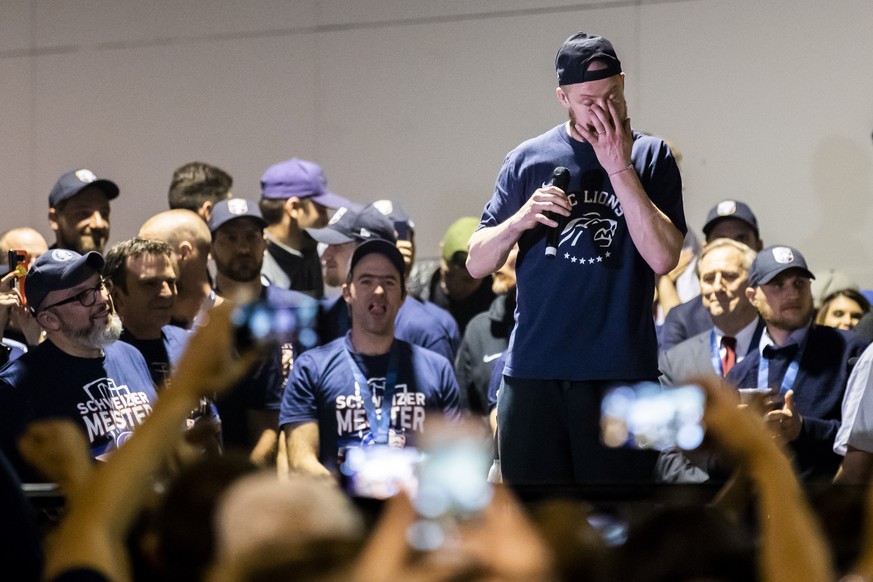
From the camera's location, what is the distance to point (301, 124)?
26.9 ft

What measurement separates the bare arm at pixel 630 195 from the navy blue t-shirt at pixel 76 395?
176 centimetres

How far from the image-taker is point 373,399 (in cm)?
493

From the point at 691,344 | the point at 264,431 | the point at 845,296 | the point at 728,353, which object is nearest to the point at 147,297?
the point at 264,431

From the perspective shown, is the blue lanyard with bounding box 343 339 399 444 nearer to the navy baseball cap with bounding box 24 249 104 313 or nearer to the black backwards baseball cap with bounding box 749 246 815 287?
the navy baseball cap with bounding box 24 249 104 313

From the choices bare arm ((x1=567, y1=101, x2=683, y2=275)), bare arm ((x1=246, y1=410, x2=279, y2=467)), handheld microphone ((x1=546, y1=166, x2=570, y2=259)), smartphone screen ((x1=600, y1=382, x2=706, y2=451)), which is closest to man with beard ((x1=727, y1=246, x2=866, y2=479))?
smartphone screen ((x1=600, y1=382, x2=706, y2=451))

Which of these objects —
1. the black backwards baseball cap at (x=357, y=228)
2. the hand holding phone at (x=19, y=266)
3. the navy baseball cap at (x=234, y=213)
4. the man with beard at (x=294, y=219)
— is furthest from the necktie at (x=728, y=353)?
the hand holding phone at (x=19, y=266)

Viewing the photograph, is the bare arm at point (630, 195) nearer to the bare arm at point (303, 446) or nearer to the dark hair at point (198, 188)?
the bare arm at point (303, 446)

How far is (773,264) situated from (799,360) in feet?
1.49

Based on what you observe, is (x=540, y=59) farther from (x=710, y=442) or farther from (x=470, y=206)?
(x=710, y=442)

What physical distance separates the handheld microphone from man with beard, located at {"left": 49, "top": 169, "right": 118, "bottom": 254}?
3.18 meters

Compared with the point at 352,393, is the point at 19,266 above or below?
above

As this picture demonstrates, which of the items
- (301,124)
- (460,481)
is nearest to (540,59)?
(301,124)

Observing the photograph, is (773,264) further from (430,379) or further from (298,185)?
(298,185)

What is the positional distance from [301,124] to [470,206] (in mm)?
1190
